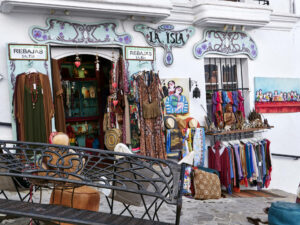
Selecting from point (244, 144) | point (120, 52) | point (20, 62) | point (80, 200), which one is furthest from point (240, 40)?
point (80, 200)

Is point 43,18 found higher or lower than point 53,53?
higher

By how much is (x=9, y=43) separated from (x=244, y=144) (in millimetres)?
5436

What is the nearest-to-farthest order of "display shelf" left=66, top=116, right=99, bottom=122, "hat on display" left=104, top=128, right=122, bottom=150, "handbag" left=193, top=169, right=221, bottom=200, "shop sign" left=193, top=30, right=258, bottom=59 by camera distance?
"hat on display" left=104, top=128, right=122, bottom=150
"handbag" left=193, top=169, right=221, bottom=200
"shop sign" left=193, top=30, right=258, bottom=59
"display shelf" left=66, top=116, right=99, bottom=122

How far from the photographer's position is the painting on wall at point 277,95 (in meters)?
8.51

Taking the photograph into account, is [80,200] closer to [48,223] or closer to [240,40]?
[48,223]

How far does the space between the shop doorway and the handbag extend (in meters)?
2.52

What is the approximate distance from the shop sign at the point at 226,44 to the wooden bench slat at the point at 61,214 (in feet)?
19.1

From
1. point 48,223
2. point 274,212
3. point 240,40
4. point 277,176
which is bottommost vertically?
point 277,176

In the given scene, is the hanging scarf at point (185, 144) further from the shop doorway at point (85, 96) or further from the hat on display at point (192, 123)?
the shop doorway at point (85, 96)

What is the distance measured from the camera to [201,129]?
7.19 meters

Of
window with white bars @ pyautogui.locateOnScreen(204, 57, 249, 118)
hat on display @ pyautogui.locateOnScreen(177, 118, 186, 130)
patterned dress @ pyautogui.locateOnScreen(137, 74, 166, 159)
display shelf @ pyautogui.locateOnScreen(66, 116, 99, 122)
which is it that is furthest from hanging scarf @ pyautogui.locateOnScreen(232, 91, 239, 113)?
display shelf @ pyautogui.locateOnScreen(66, 116, 99, 122)

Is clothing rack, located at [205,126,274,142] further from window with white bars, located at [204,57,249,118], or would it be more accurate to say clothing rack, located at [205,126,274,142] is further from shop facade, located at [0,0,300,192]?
window with white bars, located at [204,57,249,118]

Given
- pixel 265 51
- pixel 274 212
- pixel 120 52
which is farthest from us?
pixel 265 51

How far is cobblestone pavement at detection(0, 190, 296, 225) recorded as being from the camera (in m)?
4.77
